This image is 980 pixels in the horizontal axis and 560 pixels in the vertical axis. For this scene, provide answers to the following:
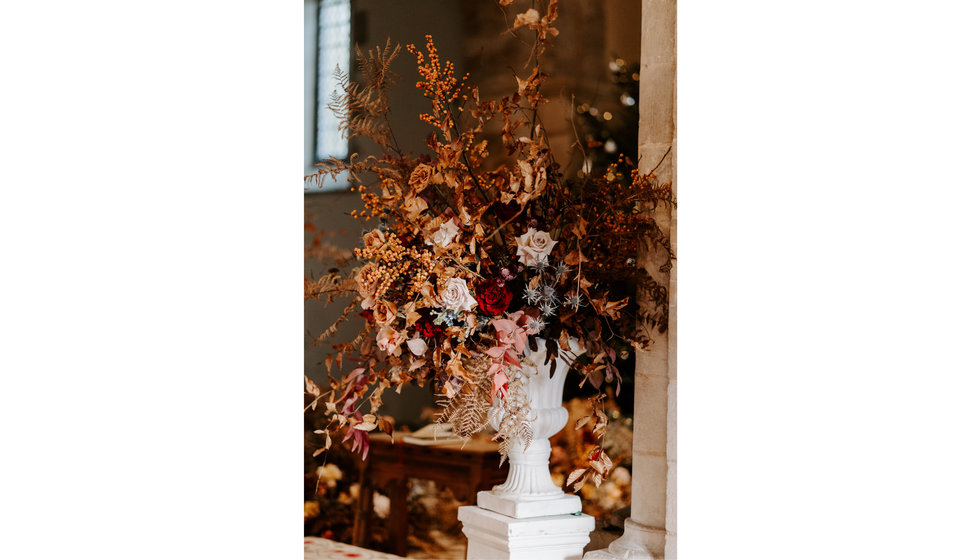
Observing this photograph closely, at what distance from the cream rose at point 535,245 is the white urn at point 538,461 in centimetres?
23

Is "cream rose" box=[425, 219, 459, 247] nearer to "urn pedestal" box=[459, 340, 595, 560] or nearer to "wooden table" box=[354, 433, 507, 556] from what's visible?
"urn pedestal" box=[459, 340, 595, 560]

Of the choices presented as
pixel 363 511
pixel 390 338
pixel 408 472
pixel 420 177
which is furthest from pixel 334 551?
pixel 420 177

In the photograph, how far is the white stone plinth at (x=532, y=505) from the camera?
179cm

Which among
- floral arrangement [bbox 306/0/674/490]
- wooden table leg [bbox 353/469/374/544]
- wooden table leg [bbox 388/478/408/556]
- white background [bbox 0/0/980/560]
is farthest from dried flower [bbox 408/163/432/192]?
wooden table leg [bbox 353/469/374/544]

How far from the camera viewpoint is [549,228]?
1.68 metres

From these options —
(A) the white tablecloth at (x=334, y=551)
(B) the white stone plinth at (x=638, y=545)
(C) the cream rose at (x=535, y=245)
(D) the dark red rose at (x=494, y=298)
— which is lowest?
(A) the white tablecloth at (x=334, y=551)

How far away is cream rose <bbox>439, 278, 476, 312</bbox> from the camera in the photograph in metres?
1.56

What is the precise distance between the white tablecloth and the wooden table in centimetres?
7

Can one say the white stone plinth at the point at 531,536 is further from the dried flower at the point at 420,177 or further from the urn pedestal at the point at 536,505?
the dried flower at the point at 420,177

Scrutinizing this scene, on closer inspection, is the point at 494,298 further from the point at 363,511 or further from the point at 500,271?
the point at 363,511
